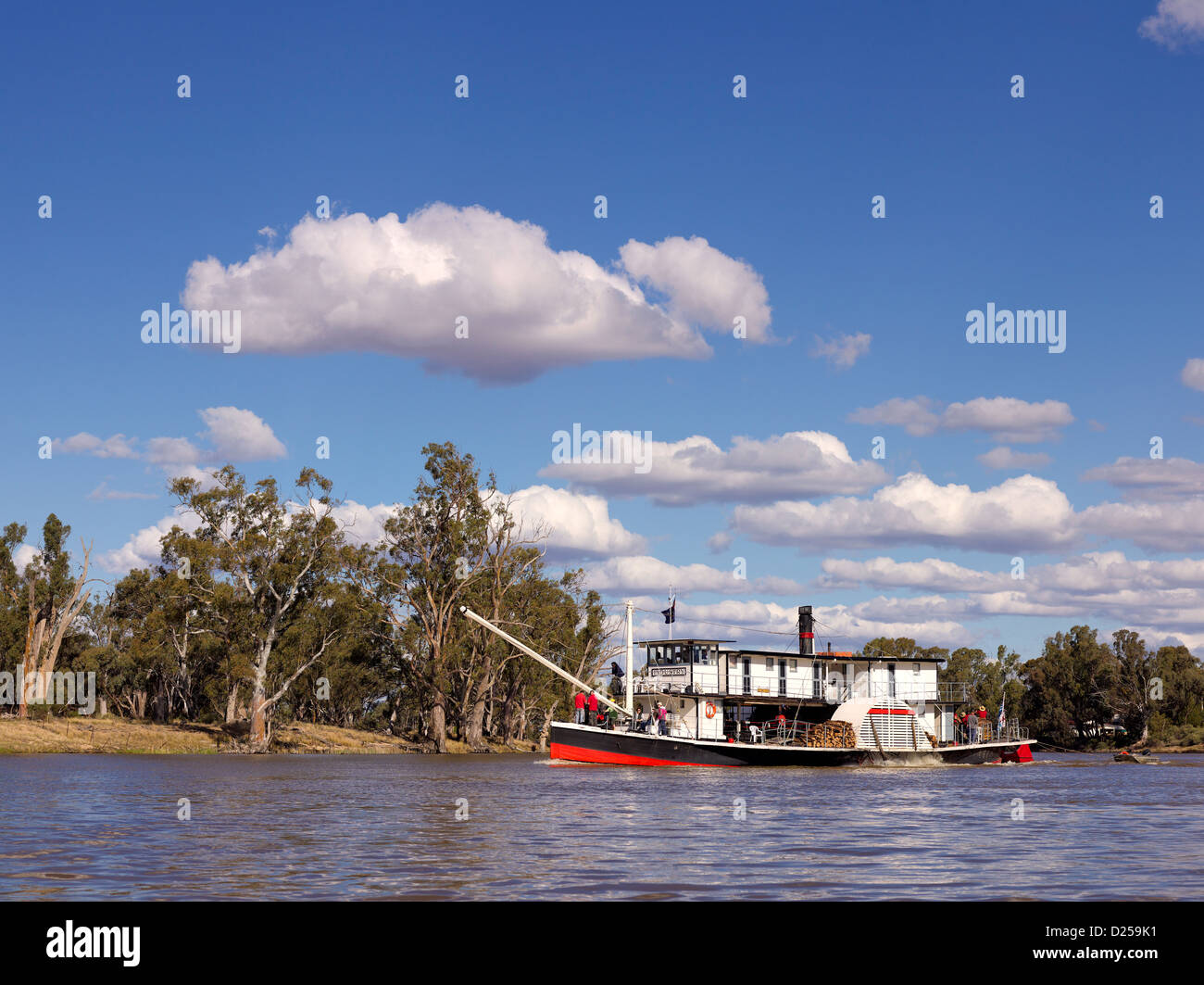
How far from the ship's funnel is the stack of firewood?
18.1ft

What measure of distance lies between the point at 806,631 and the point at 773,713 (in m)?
4.95

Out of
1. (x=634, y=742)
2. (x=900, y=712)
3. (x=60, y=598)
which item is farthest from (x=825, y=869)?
(x=60, y=598)

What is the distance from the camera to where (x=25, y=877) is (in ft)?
58.2

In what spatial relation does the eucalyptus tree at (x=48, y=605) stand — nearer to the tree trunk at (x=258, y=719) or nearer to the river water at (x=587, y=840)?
the tree trunk at (x=258, y=719)

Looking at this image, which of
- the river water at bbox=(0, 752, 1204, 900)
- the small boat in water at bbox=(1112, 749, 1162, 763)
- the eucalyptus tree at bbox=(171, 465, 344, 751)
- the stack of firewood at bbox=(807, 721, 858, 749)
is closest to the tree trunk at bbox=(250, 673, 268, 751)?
the eucalyptus tree at bbox=(171, 465, 344, 751)

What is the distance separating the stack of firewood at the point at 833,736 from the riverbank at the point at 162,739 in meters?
38.8

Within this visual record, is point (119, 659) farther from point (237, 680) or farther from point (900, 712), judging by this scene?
point (900, 712)

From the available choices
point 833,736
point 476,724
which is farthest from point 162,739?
point 833,736

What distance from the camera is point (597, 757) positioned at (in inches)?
→ 2301

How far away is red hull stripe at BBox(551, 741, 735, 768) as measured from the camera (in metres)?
58.2

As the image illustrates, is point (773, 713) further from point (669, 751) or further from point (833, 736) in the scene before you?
point (669, 751)
